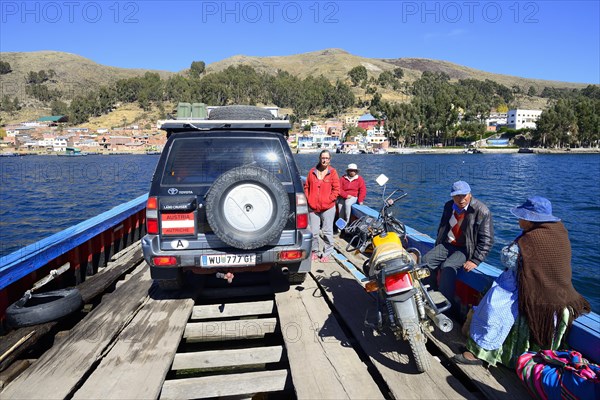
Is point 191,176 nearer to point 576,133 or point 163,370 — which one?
point 163,370

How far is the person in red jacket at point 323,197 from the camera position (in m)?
6.65

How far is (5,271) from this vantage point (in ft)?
12.8

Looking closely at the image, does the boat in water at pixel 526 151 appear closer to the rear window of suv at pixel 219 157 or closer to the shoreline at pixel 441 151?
the shoreline at pixel 441 151

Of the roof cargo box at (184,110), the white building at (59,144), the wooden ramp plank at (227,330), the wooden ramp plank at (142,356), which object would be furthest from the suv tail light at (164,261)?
the white building at (59,144)

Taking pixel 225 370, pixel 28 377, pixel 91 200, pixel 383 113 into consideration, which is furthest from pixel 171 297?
pixel 383 113

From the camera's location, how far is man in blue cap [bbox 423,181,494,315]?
13.6 feet

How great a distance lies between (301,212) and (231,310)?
1.41m

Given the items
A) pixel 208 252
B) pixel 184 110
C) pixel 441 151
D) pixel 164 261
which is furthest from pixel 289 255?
pixel 441 151

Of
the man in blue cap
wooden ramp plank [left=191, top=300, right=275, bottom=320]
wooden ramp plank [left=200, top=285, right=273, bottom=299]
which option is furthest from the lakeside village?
wooden ramp plank [left=191, top=300, right=275, bottom=320]

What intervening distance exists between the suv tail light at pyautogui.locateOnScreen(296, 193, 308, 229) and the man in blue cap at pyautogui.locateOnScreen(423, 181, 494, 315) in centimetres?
141

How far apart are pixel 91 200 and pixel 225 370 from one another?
29.0 meters

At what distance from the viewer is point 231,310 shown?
472 cm

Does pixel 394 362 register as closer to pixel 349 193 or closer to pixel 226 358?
pixel 226 358

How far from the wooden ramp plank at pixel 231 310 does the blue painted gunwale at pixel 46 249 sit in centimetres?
178
